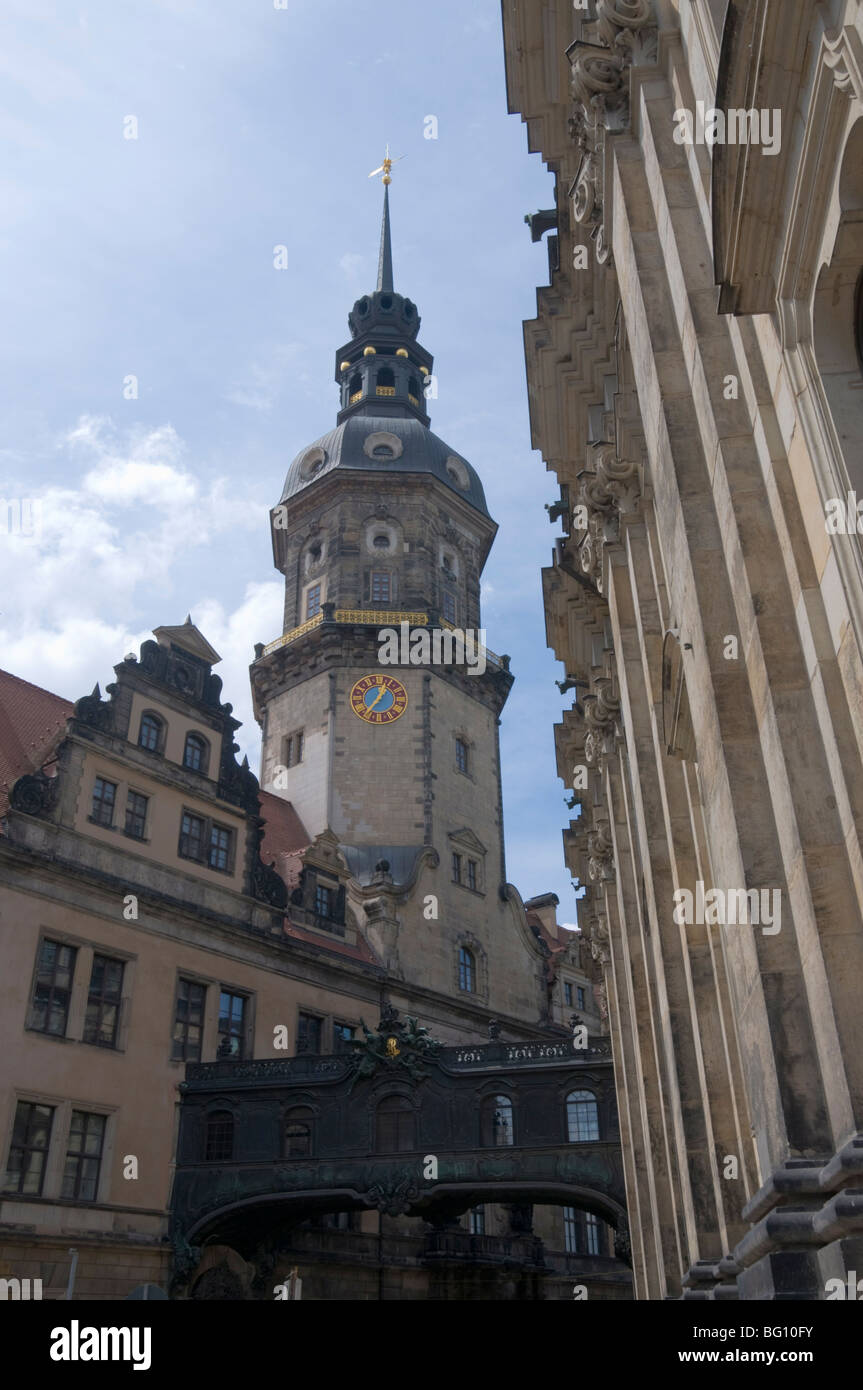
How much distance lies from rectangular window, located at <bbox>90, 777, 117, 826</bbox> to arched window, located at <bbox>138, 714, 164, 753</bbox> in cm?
183

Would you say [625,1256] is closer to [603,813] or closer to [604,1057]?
[604,1057]

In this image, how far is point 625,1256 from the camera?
2430 cm

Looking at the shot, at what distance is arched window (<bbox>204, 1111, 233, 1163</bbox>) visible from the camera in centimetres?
2609

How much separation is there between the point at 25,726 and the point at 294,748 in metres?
16.0

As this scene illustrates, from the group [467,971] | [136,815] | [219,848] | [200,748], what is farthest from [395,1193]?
[467,971]

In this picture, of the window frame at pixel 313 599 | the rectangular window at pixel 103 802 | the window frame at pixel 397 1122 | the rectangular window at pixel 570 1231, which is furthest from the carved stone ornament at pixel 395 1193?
the window frame at pixel 313 599

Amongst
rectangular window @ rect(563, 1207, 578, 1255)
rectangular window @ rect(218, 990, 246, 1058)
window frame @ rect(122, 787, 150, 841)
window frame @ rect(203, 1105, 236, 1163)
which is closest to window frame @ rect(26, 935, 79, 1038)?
window frame @ rect(122, 787, 150, 841)

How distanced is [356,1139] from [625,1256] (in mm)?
6318

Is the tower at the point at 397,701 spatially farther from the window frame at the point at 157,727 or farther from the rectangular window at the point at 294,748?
the window frame at the point at 157,727

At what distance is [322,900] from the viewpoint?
36750 millimetres

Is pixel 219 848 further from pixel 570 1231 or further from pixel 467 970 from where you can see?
pixel 570 1231

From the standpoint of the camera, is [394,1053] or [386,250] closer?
[394,1053]

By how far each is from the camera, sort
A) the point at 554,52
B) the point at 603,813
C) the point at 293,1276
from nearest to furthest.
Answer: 1. the point at 554,52
2. the point at 603,813
3. the point at 293,1276
